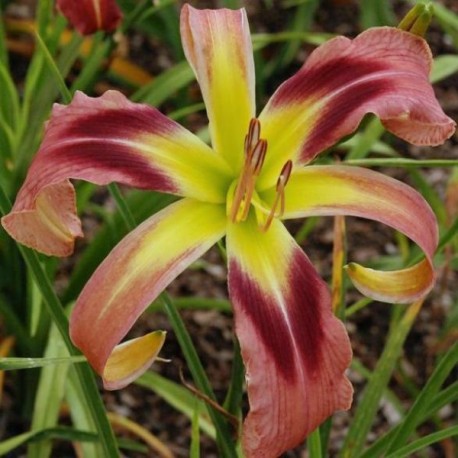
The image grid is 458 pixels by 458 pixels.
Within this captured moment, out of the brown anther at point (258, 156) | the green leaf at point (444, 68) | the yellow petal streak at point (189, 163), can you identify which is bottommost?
the green leaf at point (444, 68)

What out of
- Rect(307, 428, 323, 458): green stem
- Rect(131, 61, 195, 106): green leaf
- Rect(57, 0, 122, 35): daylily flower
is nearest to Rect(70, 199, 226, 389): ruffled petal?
Rect(307, 428, 323, 458): green stem

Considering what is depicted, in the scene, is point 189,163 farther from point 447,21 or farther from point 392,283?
point 447,21

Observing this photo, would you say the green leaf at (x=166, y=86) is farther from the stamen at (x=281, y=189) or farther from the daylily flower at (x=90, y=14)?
the stamen at (x=281, y=189)

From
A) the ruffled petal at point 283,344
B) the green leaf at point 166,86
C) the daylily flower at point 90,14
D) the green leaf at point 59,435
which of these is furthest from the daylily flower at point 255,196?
the green leaf at point 166,86

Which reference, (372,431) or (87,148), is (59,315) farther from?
(372,431)

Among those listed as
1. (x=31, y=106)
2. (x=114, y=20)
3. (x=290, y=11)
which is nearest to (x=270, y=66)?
(x=290, y=11)

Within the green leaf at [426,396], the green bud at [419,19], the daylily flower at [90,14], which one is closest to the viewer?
the green bud at [419,19]

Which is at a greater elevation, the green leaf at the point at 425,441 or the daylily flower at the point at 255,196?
the daylily flower at the point at 255,196

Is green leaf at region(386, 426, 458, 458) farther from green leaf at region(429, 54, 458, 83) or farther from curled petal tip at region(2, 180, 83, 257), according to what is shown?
green leaf at region(429, 54, 458, 83)
